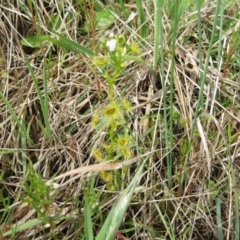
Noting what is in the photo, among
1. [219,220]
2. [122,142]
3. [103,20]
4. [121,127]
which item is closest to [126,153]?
[122,142]

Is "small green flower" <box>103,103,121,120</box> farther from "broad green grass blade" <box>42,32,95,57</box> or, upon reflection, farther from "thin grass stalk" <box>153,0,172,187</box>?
"broad green grass blade" <box>42,32,95,57</box>

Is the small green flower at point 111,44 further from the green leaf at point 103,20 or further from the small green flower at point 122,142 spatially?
the green leaf at point 103,20

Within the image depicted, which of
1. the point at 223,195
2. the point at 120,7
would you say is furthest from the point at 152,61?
the point at 223,195

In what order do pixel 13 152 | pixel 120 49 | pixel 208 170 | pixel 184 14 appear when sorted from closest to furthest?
pixel 120 49, pixel 208 170, pixel 13 152, pixel 184 14

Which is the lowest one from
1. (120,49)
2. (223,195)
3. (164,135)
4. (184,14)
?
(223,195)

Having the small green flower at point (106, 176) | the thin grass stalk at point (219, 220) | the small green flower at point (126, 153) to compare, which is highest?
the small green flower at point (126, 153)

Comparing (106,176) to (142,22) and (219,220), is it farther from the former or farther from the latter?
(142,22)

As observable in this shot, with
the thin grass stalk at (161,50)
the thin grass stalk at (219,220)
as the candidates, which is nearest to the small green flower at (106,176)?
the thin grass stalk at (161,50)

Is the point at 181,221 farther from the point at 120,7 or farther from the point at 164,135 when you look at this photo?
the point at 120,7
